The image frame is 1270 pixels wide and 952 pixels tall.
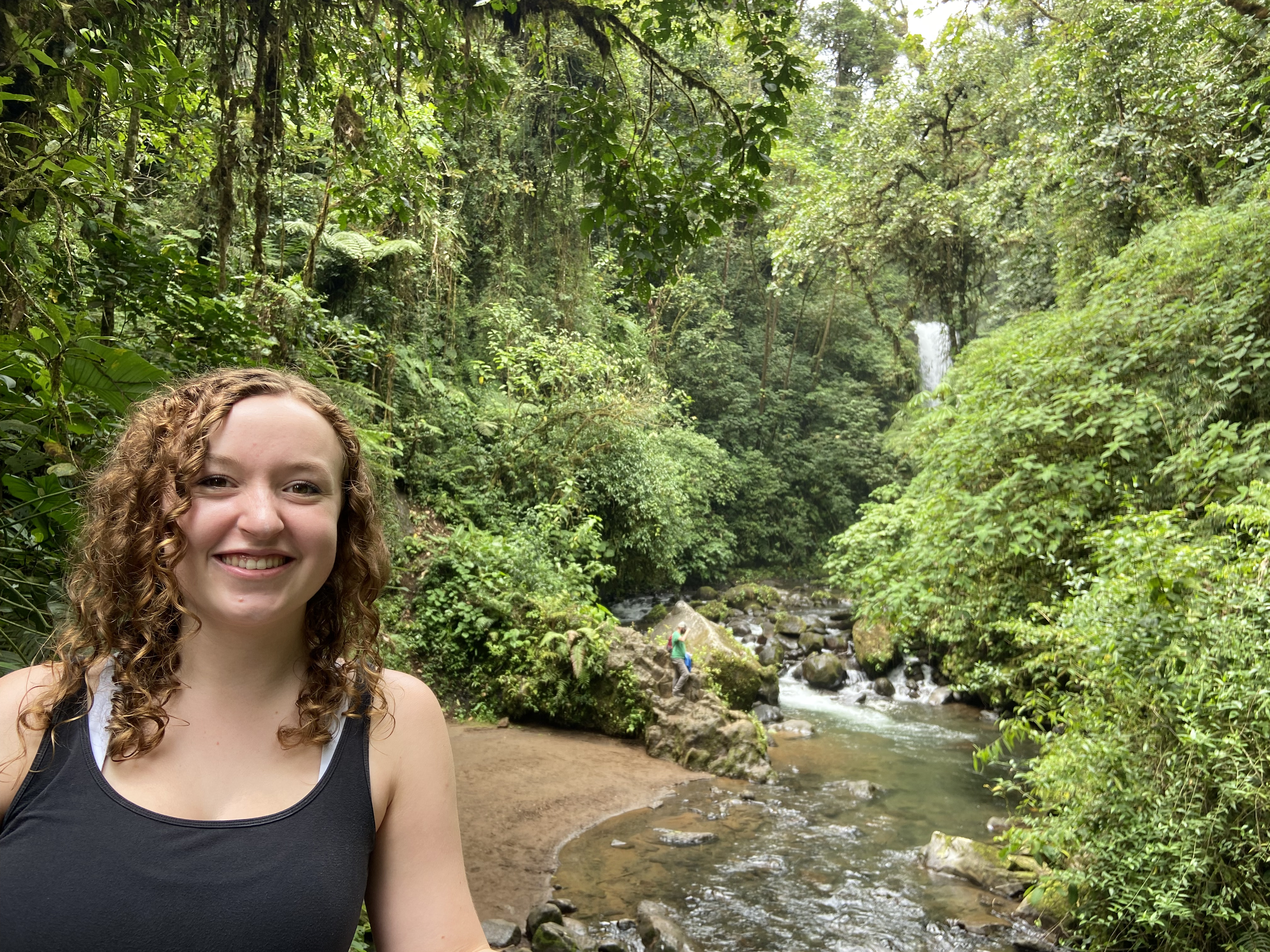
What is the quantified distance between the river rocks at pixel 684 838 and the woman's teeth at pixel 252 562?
667 cm

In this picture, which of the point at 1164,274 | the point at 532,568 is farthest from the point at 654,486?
the point at 1164,274

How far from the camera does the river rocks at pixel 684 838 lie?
705 centimetres

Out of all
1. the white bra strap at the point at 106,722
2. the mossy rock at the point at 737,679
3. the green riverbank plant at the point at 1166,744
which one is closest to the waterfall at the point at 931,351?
the mossy rock at the point at 737,679

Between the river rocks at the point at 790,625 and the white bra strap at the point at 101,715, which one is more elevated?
the white bra strap at the point at 101,715

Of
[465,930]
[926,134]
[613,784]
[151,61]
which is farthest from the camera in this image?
[926,134]

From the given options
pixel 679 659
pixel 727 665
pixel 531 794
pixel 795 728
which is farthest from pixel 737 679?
pixel 531 794

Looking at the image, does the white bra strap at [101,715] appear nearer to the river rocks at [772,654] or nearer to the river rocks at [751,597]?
the river rocks at [772,654]

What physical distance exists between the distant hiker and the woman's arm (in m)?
9.05

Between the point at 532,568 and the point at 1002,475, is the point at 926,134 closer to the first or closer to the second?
the point at 1002,475

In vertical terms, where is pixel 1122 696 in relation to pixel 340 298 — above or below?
below

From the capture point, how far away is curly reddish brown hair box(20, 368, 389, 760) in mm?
→ 1142

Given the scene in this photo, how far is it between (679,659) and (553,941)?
19.4 feet

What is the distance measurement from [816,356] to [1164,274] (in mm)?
18519

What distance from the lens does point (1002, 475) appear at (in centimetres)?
758
